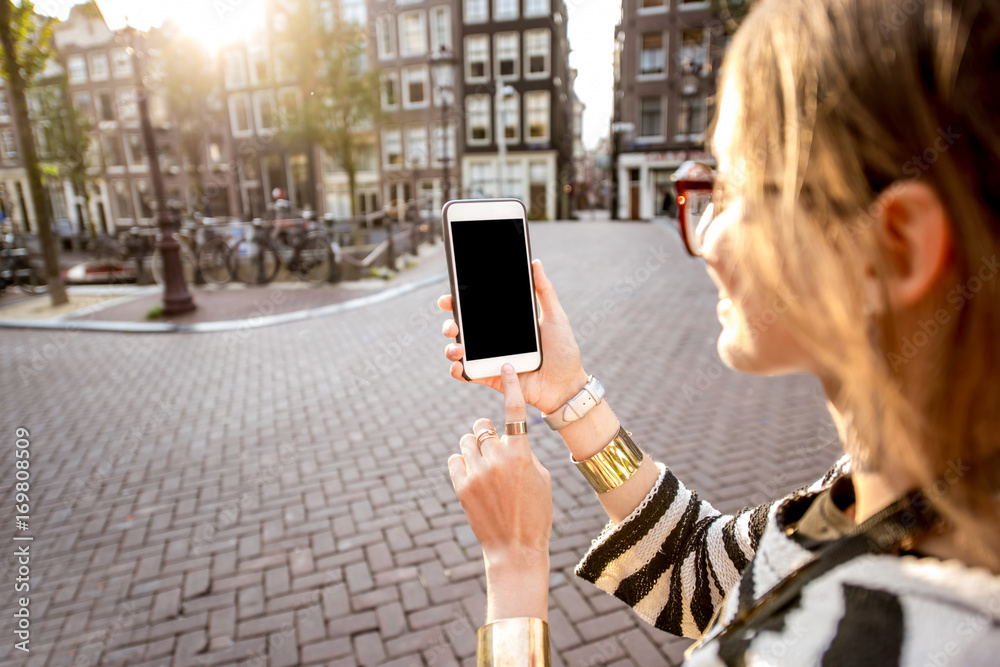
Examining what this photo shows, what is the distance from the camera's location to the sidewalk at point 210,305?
29.3 ft

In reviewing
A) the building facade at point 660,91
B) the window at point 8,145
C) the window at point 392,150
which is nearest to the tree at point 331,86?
the window at point 392,150

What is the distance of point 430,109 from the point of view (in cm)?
3195

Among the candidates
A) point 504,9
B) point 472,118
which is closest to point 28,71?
point 472,118

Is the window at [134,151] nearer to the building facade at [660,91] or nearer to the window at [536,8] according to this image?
the window at [536,8]

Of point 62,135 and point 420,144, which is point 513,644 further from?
point 420,144

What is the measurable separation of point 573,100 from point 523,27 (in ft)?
63.0

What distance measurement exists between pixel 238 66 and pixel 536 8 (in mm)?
18953

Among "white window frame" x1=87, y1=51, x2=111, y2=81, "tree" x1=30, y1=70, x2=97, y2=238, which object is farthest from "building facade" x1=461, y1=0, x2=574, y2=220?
"white window frame" x1=87, y1=51, x2=111, y2=81

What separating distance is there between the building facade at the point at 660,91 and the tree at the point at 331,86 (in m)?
16.3

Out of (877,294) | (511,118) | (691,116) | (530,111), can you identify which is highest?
(530,111)

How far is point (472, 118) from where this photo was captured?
32.7m

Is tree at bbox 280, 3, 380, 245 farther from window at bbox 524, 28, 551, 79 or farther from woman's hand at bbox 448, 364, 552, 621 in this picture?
woman's hand at bbox 448, 364, 552, 621

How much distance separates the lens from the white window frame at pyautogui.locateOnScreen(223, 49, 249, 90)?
112ft

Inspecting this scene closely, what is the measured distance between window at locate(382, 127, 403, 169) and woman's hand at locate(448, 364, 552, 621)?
3438cm
